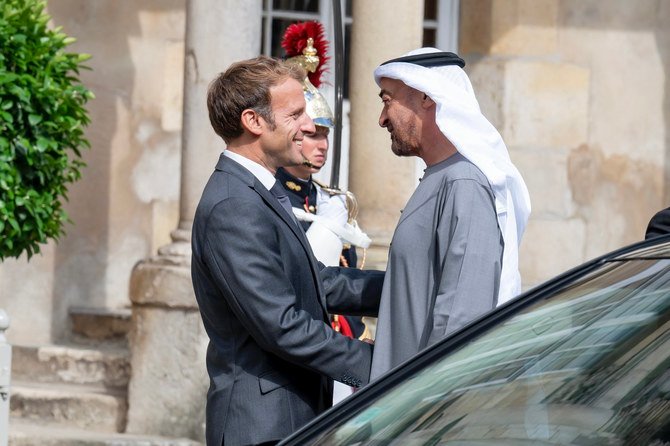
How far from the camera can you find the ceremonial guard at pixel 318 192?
5238 mm

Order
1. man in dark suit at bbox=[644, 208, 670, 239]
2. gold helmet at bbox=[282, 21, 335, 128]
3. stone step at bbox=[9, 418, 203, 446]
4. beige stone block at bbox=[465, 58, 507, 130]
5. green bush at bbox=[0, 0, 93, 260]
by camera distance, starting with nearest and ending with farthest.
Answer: man in dark suit at bbox=[644, 208, 670, 239], gold helmet at bbox=[282, 21, 335, 128], green bush at bbox=[0, 0, 93, 260], stone step at bbox=[9, 418, 203, 446], beige stone block at bbox=[465, 58, 507, 130]

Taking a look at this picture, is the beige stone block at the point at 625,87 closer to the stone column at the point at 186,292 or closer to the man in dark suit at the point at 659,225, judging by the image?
the stone column at the point at 186,292

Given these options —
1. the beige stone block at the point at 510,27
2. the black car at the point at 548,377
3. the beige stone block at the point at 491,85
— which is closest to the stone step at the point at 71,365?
the beige stone block at the point at 491,85

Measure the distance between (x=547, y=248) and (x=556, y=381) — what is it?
665 cm


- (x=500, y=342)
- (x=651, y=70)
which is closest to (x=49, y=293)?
(x=651, y=70)

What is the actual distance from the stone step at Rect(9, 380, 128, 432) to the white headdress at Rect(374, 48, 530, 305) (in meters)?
4.11

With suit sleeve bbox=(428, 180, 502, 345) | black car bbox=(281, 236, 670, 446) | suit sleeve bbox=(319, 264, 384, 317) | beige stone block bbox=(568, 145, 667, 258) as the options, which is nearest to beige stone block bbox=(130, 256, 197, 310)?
suit sleeve bbox=(319, 264, 384, 317)

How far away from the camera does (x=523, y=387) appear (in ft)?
8.72

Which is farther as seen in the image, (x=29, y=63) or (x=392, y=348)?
(x=29, y=63)

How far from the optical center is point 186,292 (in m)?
7.17

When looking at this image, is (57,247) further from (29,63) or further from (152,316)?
(29,63)

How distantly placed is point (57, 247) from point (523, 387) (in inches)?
251

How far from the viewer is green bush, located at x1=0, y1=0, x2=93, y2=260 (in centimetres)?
605

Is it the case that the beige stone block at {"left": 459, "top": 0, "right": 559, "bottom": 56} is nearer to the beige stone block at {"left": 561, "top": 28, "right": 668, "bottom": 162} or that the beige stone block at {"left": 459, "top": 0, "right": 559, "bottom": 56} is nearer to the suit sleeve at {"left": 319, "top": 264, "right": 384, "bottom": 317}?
the beige stone block at {"left": 561, "top": 28, "right": 668, "bottom": 162}
